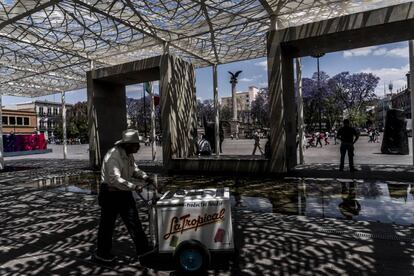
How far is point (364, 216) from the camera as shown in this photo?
631 cm

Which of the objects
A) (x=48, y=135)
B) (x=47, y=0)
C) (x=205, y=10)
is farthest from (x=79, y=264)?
(x=48, y=135)

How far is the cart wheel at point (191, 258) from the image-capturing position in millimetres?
4055

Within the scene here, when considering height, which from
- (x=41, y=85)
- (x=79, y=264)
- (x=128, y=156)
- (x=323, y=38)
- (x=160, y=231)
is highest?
(x=41, y=85)

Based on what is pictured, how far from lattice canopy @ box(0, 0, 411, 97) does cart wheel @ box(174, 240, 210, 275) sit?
1032cm

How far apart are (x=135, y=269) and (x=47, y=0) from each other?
451 inches

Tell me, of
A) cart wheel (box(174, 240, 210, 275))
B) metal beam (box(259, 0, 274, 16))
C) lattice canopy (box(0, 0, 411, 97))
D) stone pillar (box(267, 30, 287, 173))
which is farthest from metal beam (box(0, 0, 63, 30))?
cart wheel (box(174, 240, 210, 275))

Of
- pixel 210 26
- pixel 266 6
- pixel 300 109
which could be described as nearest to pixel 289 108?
pixel 300 109

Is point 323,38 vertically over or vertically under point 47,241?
over

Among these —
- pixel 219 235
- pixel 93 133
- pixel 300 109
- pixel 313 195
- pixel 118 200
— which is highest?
pixel 300 109

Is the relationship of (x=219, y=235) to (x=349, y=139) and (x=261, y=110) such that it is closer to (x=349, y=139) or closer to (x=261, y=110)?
(x=349, y=139)

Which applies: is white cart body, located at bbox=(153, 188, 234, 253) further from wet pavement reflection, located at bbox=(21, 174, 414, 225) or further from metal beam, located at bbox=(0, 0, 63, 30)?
metal beam, located at bbox=(0, 0, 63, 30)

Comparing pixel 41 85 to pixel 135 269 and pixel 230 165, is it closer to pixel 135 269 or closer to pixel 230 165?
pixel 230 165

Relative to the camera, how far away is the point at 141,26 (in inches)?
619

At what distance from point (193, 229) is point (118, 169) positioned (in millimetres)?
1262
